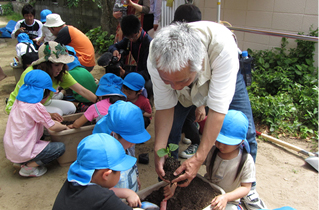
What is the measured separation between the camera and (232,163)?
1.99 metres

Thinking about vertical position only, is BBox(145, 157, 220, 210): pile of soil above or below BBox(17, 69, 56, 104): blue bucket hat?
below

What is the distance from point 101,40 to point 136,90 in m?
5.32

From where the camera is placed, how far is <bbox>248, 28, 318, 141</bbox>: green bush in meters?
3.69

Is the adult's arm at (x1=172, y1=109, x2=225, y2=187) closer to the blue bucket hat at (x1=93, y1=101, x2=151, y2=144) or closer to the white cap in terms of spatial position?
the blue bucket hat at (x1=93, y1=101, x2=151, y2=144)

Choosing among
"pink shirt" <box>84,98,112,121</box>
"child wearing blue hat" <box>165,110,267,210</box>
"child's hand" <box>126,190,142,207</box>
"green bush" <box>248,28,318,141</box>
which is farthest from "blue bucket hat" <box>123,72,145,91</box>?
"green bush" <box>248,28,318,141</box>

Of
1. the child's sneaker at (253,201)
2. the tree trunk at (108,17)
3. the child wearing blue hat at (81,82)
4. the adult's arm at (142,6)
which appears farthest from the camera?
the tree trunk at (108,17)

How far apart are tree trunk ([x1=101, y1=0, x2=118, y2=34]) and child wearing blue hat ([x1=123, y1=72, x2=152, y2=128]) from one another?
5.40 metres

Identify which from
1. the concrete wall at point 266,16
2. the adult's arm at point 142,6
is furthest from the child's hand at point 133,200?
the concrete wall at point 266,16

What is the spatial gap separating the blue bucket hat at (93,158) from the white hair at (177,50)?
55 centimetres

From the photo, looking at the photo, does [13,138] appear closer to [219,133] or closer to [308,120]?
[219,133]

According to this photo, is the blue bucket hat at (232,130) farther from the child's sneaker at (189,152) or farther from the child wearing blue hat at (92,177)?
the child's sneaker at (189,152)

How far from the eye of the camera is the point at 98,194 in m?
1.41

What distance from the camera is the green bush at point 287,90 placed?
12.1ft

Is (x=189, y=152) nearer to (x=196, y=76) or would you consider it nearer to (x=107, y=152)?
(x=196, y=76)
